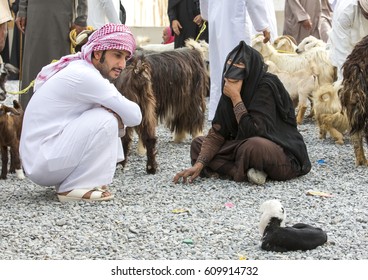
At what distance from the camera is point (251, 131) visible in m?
6.47

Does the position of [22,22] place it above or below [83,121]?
above

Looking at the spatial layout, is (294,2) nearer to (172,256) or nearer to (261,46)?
(261,46)

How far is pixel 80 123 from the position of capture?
19.1 ft

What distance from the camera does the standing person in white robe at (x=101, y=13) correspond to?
9438 mm

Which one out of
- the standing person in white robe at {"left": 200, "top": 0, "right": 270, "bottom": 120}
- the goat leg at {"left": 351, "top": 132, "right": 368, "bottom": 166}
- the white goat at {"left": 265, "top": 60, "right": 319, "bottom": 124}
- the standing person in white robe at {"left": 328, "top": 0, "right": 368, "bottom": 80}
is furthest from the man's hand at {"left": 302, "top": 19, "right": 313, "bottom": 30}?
the goat leg at {"left": 351, "top": 132, "right": 368, "bottom": 166}

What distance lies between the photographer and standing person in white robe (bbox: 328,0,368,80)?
8641 millimetres

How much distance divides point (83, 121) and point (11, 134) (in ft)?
3.60

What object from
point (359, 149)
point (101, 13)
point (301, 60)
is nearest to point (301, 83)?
point (301, 60)

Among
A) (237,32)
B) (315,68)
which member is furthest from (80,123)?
(315,68)

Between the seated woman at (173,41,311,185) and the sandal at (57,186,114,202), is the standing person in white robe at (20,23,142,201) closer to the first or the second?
the sandal at (57,186,114,202)

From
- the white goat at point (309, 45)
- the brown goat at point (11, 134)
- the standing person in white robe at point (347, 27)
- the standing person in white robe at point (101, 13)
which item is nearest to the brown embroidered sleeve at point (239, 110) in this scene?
the brown goat at point (11, 134)

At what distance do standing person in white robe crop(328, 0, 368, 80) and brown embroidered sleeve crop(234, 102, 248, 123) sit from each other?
2.62 metres

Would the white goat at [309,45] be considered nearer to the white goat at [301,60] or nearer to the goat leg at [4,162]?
the white goat at [301,60]

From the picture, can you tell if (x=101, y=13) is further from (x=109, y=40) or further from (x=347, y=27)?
(x=109, y=40)
